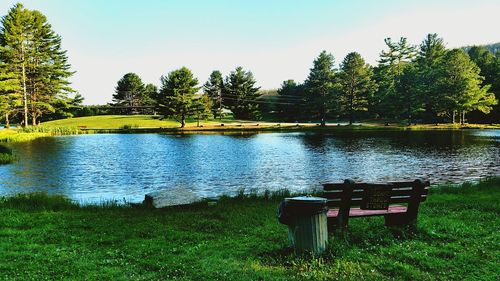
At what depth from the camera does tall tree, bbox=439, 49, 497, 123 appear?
78.9 meters

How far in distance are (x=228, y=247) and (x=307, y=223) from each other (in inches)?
78.5

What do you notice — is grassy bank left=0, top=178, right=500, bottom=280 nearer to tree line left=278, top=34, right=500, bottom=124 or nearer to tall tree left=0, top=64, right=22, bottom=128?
tall tree left=0, top=64, right=22, bottom=128

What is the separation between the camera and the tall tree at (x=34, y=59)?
71438mm

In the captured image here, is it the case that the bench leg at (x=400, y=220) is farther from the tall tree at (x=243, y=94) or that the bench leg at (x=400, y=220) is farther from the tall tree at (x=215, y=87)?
the tall tree at (x=215, y=87)

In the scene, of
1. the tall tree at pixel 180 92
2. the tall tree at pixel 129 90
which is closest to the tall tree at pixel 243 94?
the tall tree at pixel 180 92

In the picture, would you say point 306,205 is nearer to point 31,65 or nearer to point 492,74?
point 31,65

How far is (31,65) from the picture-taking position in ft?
258

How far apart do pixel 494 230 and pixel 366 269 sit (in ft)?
15.7

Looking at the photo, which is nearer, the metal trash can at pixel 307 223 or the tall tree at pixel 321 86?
the metal trash can at pixel 307 223

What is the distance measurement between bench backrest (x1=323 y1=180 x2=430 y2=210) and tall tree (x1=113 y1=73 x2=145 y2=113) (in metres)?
134

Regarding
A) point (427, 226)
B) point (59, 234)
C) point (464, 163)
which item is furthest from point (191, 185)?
point (464, 163)

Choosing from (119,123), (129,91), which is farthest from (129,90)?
(119,123)

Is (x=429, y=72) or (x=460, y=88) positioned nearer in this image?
(x=460, y=88)

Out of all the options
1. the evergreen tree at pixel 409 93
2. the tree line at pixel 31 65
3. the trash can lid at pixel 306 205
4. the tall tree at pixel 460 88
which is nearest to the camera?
the trash can lid at pixel 306 205
